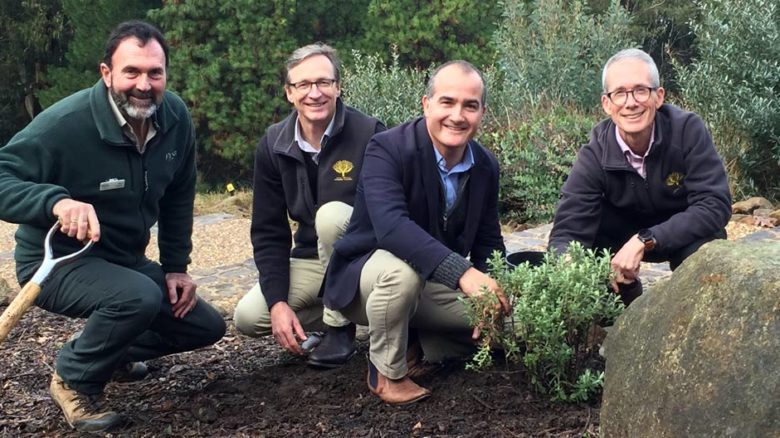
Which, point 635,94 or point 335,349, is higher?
point 635,94

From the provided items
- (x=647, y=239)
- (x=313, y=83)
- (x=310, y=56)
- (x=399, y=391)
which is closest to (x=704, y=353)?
(x=647, y=239)

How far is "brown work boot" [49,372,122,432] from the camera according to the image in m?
3.73

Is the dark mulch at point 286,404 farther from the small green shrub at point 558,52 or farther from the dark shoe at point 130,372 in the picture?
the small green shrub at point 558,52

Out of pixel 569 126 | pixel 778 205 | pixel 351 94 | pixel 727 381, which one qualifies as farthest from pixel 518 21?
pixel 727 381

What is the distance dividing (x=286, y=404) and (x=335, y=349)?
1.40 feet

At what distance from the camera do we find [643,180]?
423cm

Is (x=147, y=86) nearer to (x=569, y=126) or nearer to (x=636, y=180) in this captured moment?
→ (x=636, y=180)

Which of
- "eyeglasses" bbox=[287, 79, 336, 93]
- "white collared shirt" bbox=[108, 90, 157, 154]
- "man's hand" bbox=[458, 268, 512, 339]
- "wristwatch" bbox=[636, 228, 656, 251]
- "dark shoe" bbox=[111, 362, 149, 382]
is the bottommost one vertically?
"dark shoe" bbox=[111, 362, 149, 382]

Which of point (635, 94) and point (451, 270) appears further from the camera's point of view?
point (635, 94)

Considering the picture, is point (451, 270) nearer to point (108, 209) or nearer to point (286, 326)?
point (286, 326)

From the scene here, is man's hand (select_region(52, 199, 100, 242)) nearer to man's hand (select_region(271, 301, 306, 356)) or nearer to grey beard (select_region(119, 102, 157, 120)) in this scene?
grey beard (select_region(119, 102, 157, 120))

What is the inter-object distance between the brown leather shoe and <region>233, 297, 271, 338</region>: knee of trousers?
796 millimetres

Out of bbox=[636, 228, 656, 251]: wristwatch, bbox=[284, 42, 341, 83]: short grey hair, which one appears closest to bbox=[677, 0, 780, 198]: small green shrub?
bbox=[636, 228, 656, 251]: wristwatch

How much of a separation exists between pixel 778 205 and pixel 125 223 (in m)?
6.83
